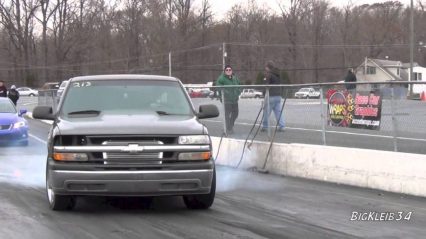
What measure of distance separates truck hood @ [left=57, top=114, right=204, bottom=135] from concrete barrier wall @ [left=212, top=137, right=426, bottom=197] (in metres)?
3.45

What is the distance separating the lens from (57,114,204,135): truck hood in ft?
22.6

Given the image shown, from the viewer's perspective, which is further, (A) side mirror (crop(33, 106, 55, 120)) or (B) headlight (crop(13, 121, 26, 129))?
(B) headlight (crop(13, 121, 26, 129))

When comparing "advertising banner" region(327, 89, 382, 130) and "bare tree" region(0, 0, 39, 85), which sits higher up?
"bare tree" region(0, 0, 39, 85)

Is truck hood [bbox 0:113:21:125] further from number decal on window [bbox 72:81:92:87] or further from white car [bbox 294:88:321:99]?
number decal on window [bbox 72:81:92:87]

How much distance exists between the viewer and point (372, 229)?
6727 millimetres

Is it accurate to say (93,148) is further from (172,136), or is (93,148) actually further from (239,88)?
(239,88)

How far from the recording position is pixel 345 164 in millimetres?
10008

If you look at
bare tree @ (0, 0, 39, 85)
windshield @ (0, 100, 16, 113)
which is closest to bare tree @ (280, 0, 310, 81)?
bare tree @ (0, 0, 39, 85)

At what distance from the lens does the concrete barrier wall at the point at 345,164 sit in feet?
29.5

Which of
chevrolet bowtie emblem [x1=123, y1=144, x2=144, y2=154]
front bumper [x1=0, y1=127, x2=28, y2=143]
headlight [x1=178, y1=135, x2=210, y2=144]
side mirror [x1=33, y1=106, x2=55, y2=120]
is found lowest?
front bumper [x1=0, y1=127, x2=28, y2=143]

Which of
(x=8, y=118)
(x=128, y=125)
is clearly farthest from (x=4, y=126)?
(x=128, y=125)

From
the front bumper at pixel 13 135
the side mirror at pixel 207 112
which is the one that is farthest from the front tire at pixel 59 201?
the front bumper at pixel 13 135

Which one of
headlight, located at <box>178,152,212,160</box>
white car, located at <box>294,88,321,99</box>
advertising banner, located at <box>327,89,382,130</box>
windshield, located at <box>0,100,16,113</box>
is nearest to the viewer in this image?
headlight, located at <box>178,152,212,160</box>

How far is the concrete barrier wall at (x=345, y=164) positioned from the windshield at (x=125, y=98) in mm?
3237
